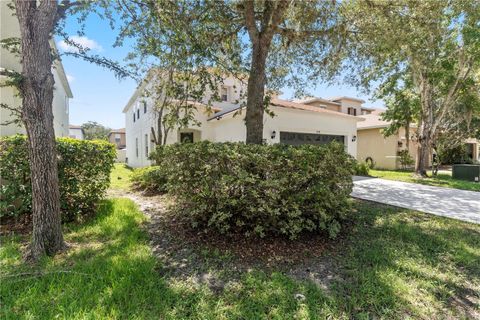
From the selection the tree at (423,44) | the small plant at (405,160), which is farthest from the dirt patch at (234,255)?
the small plant at (405,160)

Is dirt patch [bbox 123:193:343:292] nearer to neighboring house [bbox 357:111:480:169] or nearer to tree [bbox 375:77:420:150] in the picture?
tree [bbox 375:77:420:150]

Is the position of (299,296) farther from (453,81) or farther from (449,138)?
(449,138)

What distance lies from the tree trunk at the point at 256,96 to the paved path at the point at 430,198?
168 inches

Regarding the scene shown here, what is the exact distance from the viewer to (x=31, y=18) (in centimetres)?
→ 345

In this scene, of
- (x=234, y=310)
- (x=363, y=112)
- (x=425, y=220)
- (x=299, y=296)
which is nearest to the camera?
(x=234, y=310)

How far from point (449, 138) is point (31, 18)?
20.0 metres

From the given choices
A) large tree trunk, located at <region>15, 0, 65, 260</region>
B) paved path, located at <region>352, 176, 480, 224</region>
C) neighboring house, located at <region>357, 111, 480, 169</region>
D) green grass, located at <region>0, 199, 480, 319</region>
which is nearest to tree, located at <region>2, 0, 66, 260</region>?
large tree trunk, located at <region>15, 0, 65, 260</region>

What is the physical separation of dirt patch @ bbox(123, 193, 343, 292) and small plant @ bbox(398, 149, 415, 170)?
17.2 m

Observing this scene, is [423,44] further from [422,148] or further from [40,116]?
[40,116]

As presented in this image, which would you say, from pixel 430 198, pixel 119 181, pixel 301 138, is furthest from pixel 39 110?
pixel 301 138

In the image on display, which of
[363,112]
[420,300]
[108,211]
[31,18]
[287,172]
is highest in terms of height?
[363,112]

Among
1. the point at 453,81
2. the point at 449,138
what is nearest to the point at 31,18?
the point at 453,81

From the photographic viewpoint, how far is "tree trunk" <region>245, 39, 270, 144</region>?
632 centimetres

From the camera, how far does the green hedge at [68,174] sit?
4.71 meters
